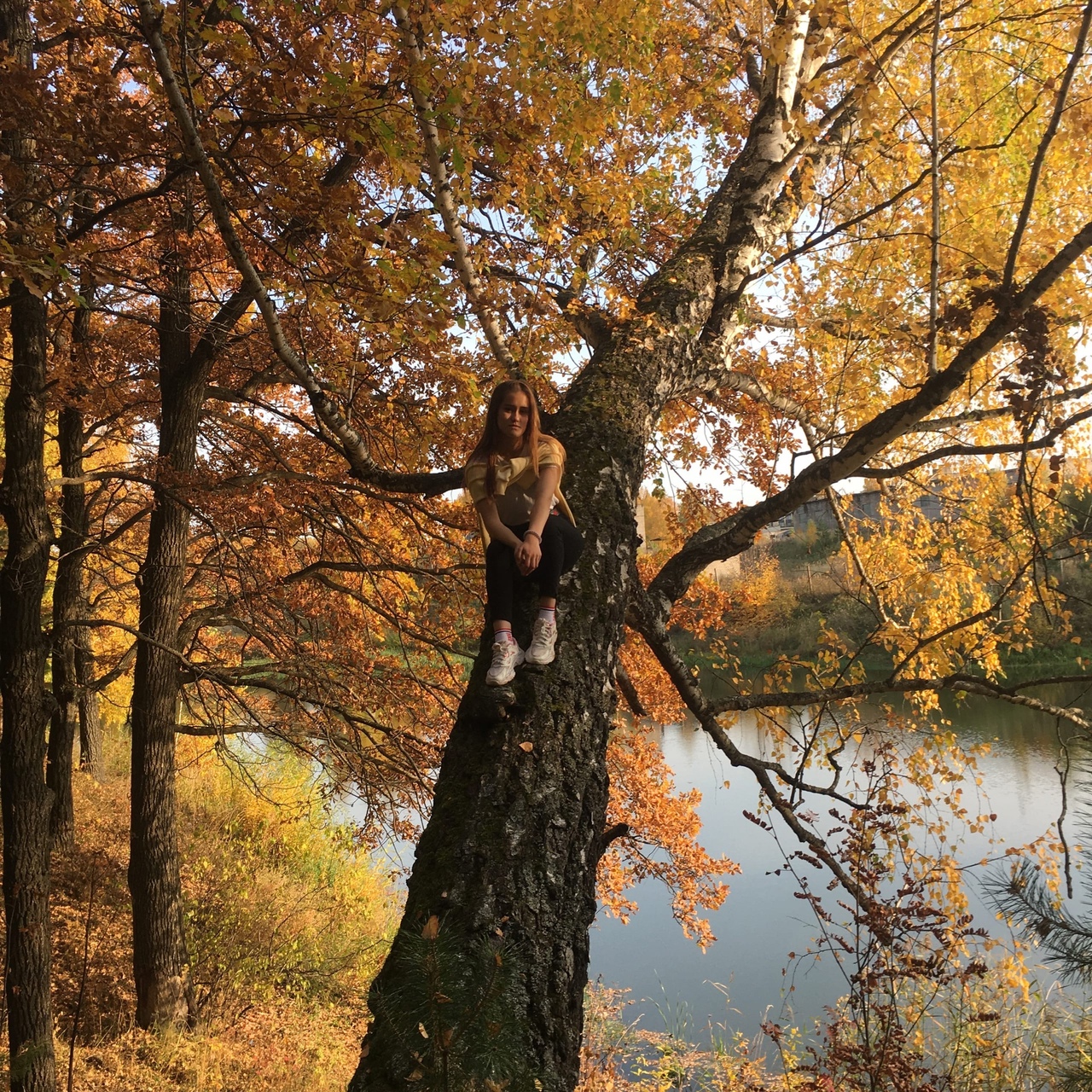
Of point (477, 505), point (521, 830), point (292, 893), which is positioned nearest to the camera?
point (521, 830)

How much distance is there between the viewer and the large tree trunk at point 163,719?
581 centimetres

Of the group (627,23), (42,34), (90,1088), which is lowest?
(90,1088)

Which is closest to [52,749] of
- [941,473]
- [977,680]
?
[977,680]

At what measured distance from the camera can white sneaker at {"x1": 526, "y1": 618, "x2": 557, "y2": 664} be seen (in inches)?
94.5

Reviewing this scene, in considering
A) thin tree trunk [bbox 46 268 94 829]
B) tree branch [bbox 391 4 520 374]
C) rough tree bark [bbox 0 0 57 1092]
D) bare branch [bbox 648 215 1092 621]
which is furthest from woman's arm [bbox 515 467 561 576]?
thin tree trunk [bbox 46 268 94 829]

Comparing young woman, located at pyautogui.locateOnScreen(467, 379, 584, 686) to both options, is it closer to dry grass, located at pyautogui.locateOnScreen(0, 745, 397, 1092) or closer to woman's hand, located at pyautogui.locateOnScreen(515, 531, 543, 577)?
woman's hand, located at pyautogui.locateOnScreen(515, 531, 543, 577)

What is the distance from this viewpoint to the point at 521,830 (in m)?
1.93

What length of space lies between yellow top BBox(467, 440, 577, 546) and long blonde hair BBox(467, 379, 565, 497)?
2cm

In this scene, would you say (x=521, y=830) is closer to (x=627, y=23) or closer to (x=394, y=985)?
(x=394, y=985)

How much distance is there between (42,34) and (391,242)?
115 inches

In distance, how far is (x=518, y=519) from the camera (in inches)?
113

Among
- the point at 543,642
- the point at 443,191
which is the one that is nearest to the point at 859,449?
the point at 543,642

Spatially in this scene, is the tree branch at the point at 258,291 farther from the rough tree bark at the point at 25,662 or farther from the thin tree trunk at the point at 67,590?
the thin tree trunk at the point at 67,590

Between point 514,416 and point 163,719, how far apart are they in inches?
180
